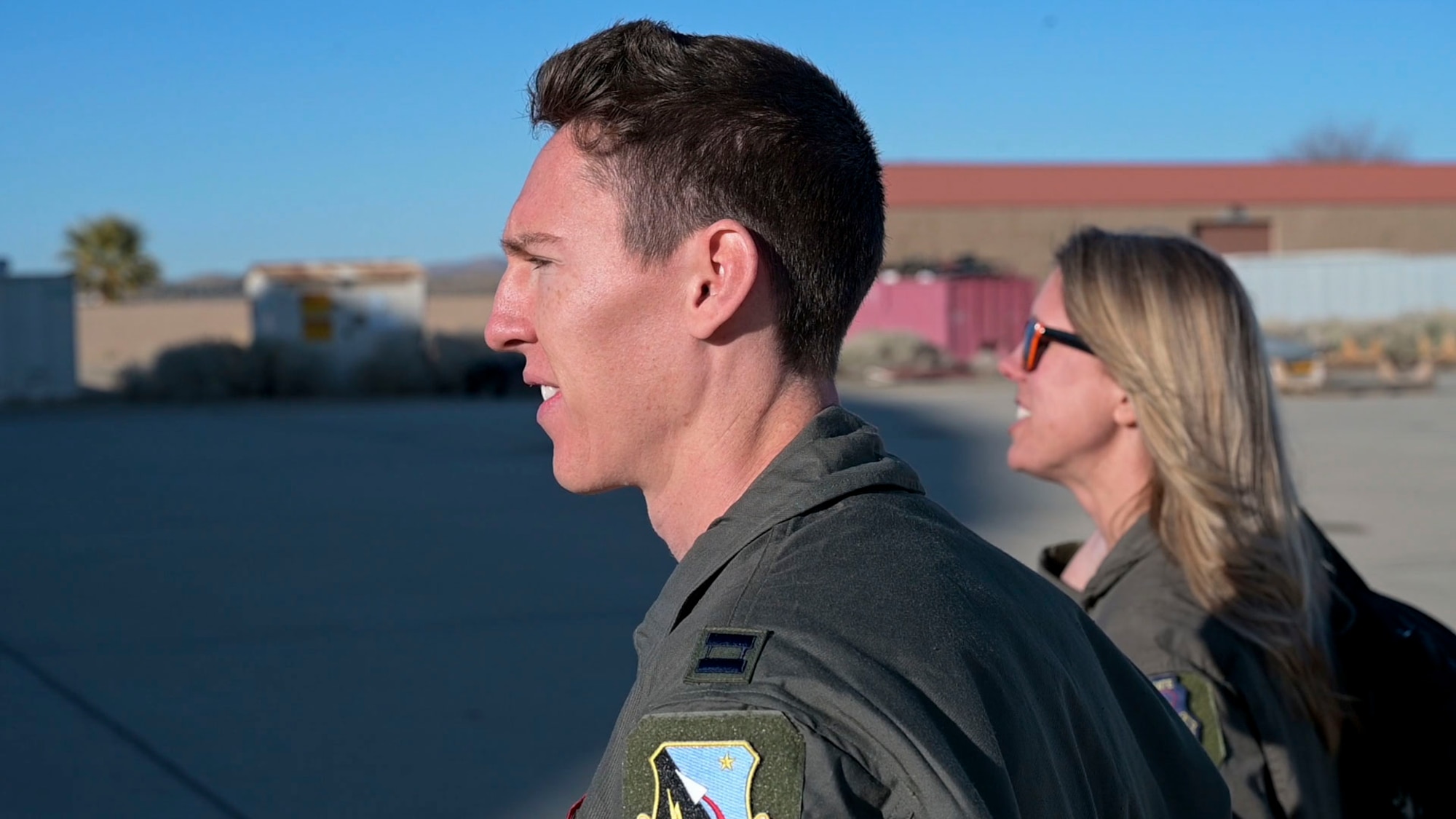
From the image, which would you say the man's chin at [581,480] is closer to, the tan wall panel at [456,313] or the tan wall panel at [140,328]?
the tan wall panel at [140,328]

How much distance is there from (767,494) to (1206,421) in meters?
1.50

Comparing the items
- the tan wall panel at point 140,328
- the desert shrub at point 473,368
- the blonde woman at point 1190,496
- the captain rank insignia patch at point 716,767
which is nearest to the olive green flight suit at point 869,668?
the captain rank insignia patch at point 716,767

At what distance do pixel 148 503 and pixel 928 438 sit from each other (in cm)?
830

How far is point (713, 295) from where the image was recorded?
54.1 inches

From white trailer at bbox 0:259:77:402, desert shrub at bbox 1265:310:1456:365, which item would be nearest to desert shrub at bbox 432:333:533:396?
white trailer at bbox 0:259:77:402

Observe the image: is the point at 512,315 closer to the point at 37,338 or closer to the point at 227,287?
the point at 37,338

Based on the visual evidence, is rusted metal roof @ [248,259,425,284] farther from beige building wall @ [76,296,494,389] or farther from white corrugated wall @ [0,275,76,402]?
beige building wall @ [76,296,494,389]

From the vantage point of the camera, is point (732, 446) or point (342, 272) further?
point (342, 272)

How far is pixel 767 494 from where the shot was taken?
51.9 inches

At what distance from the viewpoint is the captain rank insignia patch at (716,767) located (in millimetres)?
1038

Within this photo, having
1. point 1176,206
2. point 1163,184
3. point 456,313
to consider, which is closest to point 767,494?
point 1176,206

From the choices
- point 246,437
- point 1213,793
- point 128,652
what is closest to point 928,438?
point 246,437

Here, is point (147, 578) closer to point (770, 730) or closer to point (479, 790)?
point (479, 790)

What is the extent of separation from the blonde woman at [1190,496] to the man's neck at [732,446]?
1.05 m
